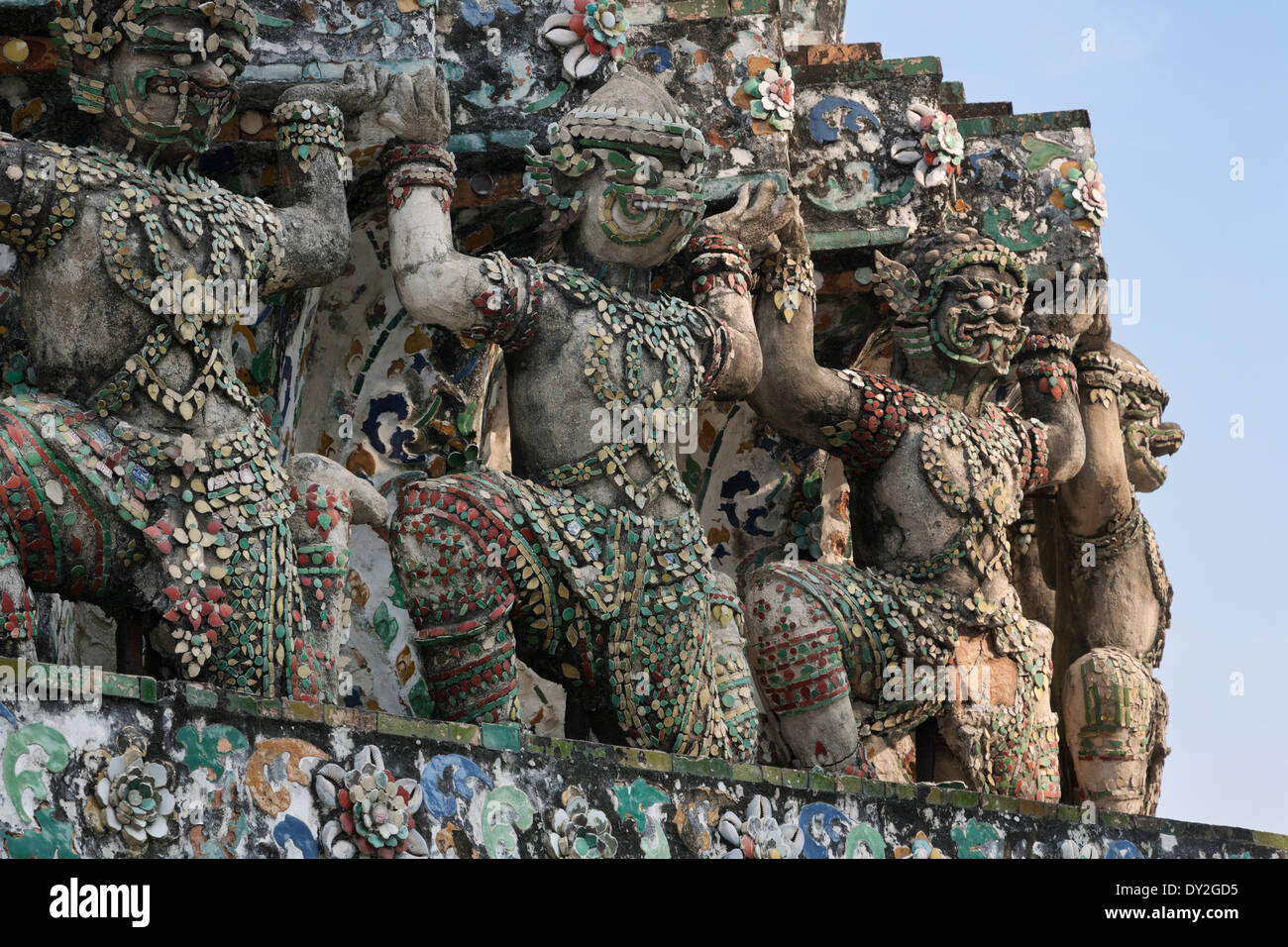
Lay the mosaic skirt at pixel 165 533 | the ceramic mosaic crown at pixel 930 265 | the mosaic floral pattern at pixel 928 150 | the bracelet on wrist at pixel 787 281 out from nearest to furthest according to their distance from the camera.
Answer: the mosaic skirt at pixel 165 533, the bracelet on wrist at pixel 787 281, the ceramic mosaic crown at pixel 930 265, the mosaic floral pattern at pixel 928 150

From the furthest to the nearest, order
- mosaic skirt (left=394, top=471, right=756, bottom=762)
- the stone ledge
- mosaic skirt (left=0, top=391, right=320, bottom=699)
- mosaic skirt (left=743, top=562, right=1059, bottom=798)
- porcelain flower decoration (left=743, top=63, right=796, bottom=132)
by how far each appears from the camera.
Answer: porcelain flower decoration (left=743, top=63, right=796, bottom=132), mosaic skirt (left=743, top=562, right=1059, bottom=798), mosaic skirt (left=394, top=471, right=756, bottom=762), mosaic skirt (left=0, top=391, right=320, bottom=699), the stone ledge

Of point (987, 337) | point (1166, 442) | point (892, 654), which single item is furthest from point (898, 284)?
point (1166, 442)

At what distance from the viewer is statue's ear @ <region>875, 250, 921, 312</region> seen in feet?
29.1

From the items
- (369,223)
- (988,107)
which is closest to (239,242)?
(369,223)

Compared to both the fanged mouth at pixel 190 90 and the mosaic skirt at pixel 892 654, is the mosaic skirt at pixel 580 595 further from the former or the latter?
the fanged mouth at pixel 190 90

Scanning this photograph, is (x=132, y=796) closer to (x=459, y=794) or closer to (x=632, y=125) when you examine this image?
(x=459, y=794)

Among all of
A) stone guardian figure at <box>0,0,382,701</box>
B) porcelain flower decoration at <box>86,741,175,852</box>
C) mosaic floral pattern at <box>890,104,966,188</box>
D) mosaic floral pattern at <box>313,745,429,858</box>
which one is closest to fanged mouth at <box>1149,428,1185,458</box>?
mosaic floral pattern at <box>890,104,966,188</box>

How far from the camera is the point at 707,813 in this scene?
6.91 meters

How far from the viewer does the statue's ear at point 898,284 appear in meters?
8.88

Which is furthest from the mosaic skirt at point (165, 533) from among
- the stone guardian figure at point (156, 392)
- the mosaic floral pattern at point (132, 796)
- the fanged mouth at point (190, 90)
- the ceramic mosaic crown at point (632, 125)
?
the ceramic mosaic crown at point (632, 125)

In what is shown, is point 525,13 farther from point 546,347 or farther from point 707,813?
point 707,813

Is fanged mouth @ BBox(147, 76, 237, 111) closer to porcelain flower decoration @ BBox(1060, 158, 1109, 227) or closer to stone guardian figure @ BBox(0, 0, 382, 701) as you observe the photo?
stone guardian figure @ BBox(0, 0, 382, 701)
